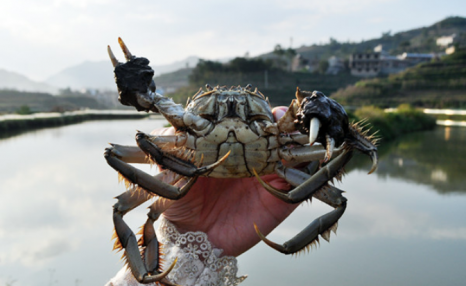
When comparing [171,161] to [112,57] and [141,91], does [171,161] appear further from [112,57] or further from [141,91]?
[112,57]

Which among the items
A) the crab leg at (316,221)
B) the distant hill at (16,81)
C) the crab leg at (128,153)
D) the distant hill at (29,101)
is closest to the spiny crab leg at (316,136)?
the crab leg at (316,221)

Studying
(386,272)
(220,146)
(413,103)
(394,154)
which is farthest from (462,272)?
(413,103)

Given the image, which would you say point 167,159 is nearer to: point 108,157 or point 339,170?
point 108,157

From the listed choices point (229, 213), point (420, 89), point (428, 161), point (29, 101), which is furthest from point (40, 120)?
point (420, 89)

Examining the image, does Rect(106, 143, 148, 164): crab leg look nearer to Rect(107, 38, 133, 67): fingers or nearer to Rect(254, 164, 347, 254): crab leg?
Rect(107, 38, 133, 67): fingers

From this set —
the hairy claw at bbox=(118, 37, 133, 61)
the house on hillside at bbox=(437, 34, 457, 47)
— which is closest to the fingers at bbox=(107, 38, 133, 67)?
the hairy claw at bbox=(118, 37, 133, 61)

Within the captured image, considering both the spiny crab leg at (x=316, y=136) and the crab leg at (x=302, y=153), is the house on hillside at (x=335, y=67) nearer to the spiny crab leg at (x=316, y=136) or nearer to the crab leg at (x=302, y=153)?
the crab leg at (x=302, y=153)
